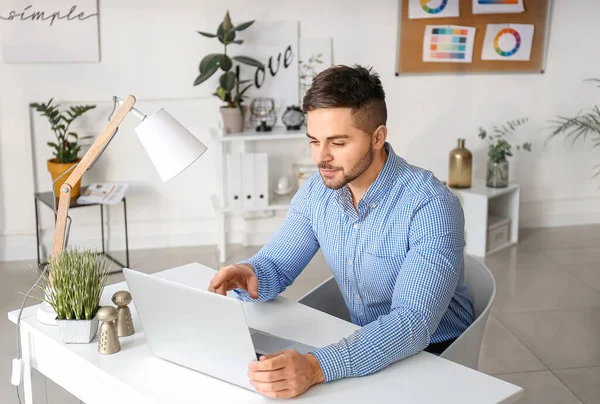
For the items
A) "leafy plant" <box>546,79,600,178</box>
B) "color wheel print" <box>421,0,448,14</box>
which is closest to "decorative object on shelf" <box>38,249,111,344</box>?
"color wheel print" <box>421,0,448,14</box>

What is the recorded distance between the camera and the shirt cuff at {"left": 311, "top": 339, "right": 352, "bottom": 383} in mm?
1821

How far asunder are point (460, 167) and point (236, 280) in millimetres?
3156

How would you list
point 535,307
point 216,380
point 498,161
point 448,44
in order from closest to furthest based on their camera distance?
point 216,380
point 535,307
point 498,161
point 448,44

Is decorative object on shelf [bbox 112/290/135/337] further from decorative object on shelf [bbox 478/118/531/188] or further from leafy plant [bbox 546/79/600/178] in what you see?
leafy plant [bbox 546/79/600/178]

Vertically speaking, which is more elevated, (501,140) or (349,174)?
(349,174)

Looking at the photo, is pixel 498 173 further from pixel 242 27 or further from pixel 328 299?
pixel 328 299

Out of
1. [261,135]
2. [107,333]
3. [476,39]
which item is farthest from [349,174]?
[476,39]

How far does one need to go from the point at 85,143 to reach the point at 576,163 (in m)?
3.55

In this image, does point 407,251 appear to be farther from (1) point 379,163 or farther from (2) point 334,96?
(2) point 334,96

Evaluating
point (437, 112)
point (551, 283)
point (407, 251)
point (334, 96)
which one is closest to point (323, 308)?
point (407, 251)

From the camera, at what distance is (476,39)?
5.38 m

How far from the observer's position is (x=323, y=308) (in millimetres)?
2662

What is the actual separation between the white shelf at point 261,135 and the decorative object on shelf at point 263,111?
0.09m

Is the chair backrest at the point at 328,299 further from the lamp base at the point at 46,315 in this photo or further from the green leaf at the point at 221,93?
the green leaf at the point at 221,93
